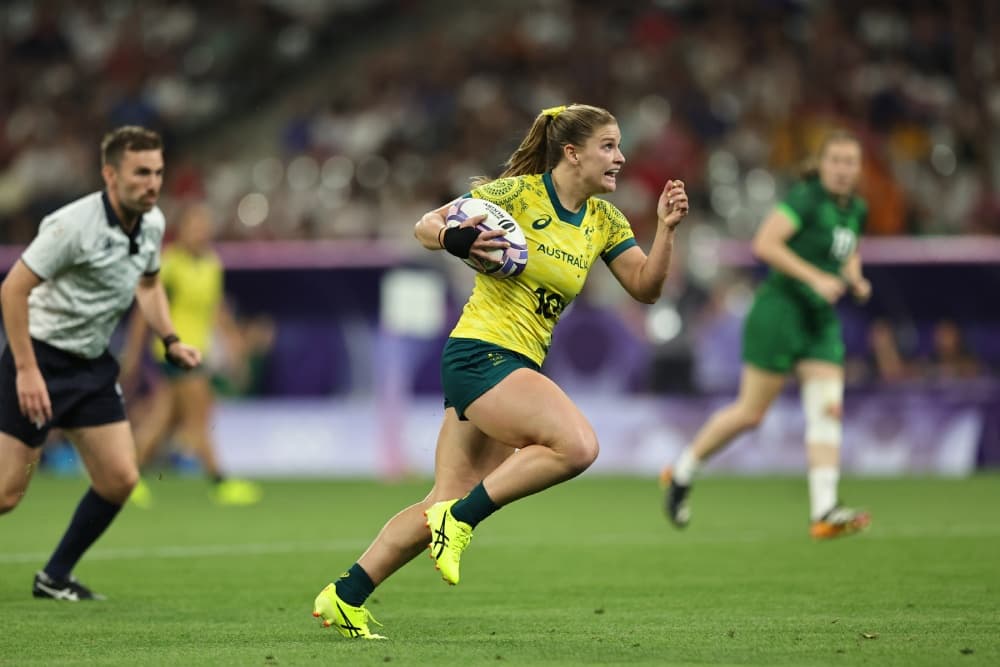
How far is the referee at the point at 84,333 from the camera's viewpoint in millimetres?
8102

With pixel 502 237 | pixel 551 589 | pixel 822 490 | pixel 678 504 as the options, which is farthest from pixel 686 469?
pixel 502 237

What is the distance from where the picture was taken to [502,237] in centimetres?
667

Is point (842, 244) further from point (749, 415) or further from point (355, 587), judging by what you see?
point (355, 587)

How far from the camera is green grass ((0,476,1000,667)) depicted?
21.8 feet

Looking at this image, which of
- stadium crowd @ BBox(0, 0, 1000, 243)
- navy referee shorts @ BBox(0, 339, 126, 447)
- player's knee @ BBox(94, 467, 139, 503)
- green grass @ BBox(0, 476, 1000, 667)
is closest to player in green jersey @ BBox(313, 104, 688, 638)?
green grass @ BBox(0, 476, 1000, 667)

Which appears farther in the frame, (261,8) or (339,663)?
(261,8)

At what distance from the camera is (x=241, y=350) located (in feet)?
63.3

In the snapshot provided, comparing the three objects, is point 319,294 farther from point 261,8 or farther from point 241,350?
point 261,8

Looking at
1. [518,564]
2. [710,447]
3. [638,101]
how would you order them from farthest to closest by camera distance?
[638,101]
[710,447]
[518,564]

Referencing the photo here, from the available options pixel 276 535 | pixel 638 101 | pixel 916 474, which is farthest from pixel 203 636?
pixel 638 101

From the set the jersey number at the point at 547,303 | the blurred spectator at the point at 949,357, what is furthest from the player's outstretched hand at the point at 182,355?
the blurred spectator at the point at 949,357

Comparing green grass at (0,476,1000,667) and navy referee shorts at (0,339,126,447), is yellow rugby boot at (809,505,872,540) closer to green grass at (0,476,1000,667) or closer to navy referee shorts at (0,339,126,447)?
green grass at (0,476,1000,667)

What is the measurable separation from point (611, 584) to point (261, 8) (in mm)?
19568

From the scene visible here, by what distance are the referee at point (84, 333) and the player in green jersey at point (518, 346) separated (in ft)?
6.64
